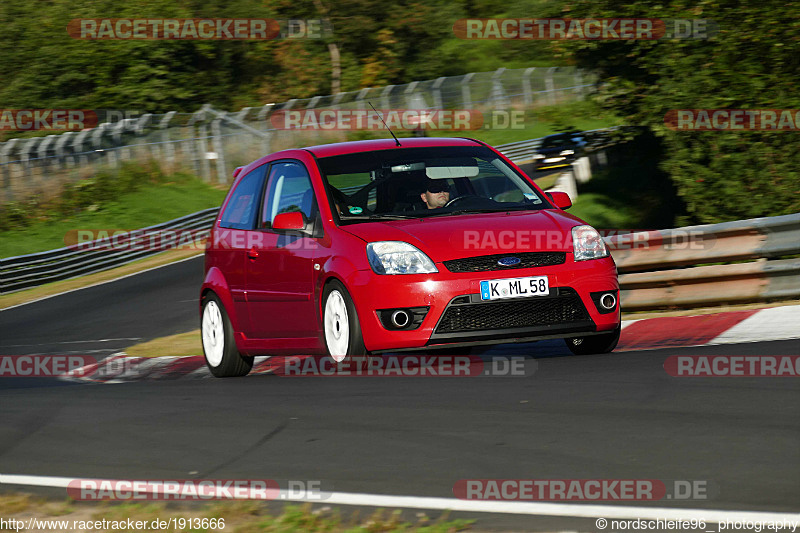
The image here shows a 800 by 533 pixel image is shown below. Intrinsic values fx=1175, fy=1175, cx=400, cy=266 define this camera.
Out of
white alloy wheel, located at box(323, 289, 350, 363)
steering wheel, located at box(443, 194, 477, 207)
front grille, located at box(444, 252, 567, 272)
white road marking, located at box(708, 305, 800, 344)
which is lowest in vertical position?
white road marking, located at box(708, 305, 800, 344)

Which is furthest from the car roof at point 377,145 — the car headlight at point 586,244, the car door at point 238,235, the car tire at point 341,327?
the car headlight at point 586,244

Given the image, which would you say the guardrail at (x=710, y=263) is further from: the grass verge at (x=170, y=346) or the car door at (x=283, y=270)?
the grass verge at (x=170, y=346)

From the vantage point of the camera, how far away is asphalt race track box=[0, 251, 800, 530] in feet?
14.9

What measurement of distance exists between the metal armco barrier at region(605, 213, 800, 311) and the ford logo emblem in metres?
3.22

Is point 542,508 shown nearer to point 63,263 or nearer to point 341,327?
point 341,327

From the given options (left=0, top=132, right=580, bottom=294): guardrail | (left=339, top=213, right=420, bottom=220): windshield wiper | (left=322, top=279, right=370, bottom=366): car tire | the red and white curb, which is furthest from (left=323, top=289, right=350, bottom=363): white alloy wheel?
(left=0, top=132, right=580, bottom=294): guardrail

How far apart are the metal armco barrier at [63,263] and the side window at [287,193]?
1655 centimetres

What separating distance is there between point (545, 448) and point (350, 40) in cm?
5859

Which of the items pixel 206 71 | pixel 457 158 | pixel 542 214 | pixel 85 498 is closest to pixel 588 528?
pixel 85 498

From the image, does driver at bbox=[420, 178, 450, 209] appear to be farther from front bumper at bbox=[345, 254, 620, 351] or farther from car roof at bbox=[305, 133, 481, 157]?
front bumper at bbox=[345, 254, 620, 351]

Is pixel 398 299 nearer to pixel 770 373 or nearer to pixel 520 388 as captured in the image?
pixel 520 388

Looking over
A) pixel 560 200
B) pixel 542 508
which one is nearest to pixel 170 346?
pixel 560 200

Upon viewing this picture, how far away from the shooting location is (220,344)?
9625 millimetres

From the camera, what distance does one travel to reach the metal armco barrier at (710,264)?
9773 mm
